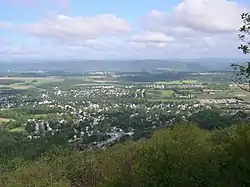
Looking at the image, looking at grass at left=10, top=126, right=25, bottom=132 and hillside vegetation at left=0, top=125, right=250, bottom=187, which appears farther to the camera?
grass at left=10, top=126, right=25, bottom=132

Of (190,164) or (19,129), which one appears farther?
(19,129)

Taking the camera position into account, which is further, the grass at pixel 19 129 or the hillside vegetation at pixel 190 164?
the grass at pixel 19 129

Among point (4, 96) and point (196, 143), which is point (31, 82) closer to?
point (4, 96)

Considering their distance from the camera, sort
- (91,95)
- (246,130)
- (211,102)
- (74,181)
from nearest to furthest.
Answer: (246,130) → (74,181) → (211,102) → (91,95)

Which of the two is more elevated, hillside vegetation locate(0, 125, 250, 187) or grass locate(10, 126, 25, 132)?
hillside vegetation locate(0, 125, 250, 187)

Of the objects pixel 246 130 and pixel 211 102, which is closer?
pixel 246 130

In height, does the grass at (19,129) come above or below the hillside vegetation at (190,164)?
below

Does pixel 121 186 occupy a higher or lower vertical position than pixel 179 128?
lower

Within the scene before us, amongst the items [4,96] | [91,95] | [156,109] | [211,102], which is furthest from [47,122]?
[4,96]

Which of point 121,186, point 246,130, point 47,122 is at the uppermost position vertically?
point 246,130

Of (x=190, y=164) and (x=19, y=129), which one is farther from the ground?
(x=190, y=164)

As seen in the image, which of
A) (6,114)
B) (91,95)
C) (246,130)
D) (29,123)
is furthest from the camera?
(91,95)
